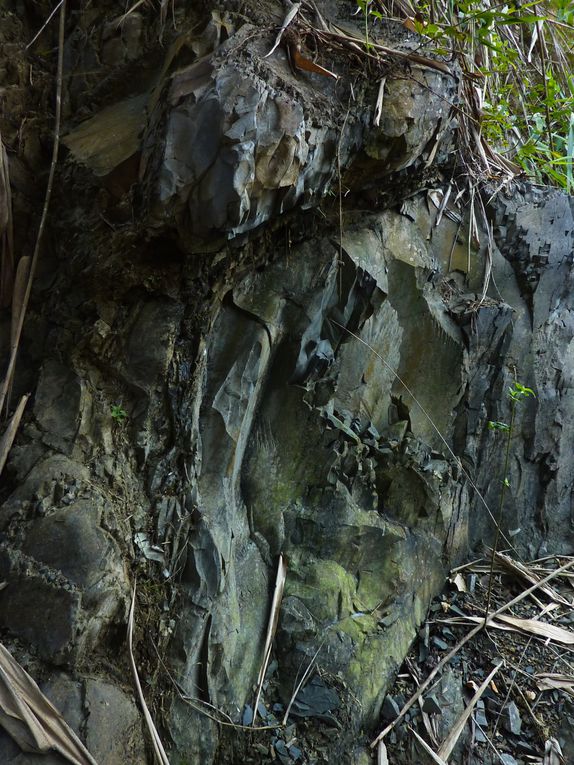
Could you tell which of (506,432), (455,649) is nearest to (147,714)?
(455,649)

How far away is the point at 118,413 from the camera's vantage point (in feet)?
7.41

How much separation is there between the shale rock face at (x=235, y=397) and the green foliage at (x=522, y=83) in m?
0.51

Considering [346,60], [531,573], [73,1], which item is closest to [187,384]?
[346,60]

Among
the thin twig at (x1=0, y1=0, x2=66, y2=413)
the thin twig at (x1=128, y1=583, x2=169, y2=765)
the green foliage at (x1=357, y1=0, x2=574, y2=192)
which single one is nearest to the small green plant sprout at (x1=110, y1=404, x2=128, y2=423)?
the thin twig at (x1=0, y1=0, x2=66, y2=413)

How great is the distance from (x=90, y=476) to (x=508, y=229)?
2560 millimetres

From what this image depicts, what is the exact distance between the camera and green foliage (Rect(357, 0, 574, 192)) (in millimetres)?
3195

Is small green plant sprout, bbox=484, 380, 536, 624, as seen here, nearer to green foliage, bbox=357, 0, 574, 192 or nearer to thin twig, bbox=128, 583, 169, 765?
green foliage, bbox=357, 0, 574, 192

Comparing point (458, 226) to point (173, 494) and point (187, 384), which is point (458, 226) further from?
point (173, 494)

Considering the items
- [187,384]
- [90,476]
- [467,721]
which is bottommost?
[467,721]

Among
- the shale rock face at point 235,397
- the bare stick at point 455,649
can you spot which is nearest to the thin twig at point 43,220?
the shale rock face at point 235,397

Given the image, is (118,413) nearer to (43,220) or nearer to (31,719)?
(43,220)

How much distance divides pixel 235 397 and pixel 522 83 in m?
2.99

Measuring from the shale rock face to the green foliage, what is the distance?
1.69 feet

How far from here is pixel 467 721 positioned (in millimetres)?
2586
